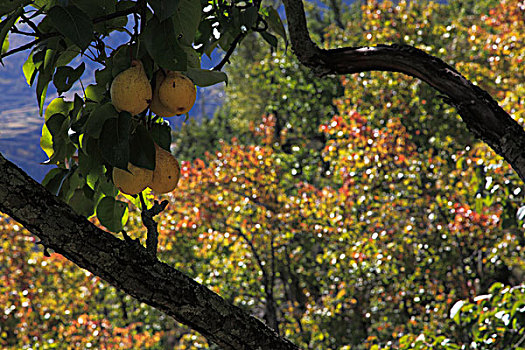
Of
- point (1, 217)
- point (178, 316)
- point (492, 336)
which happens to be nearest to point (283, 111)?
point (1, 217)

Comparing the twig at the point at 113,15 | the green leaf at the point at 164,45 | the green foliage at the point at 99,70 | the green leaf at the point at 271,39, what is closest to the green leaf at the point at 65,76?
the green foliage at the point at 99,70

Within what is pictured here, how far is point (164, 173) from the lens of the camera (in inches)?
35.9

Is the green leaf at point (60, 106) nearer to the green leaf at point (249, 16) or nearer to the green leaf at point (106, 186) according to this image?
the green leaf at point (106, 186)

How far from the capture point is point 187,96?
85 centimetres

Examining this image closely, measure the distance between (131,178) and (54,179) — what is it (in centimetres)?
32

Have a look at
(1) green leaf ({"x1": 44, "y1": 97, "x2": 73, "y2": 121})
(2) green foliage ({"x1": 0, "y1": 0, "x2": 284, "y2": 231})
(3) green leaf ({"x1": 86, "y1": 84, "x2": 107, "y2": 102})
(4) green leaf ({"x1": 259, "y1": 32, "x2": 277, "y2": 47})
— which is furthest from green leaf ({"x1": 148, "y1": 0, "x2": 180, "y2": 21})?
(4) green leaf ({"x1": 259, "y1": 32, "x2": 277, "y2": 47})

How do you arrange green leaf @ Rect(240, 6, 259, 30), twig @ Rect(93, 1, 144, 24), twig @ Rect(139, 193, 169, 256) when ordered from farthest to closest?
green leaf @ Rect(240, 6, 259, 30) → twig @ Rect(139, 193, 169, 256) → twig @ Rect(93, 1, 144, 24)

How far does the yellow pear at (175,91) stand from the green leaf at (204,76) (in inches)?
1.0

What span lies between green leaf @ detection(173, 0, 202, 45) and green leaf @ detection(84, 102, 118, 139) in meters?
0.15

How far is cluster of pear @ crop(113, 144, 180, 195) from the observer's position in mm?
858

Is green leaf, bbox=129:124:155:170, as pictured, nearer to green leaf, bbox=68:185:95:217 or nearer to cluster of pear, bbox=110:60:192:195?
cluster of pear, bbox=110:60:192:195

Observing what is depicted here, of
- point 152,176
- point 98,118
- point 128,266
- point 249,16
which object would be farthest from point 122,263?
point 249,16

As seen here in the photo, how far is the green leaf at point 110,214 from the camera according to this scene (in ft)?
3.51

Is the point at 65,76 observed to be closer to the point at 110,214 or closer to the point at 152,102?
the point at 152,102
